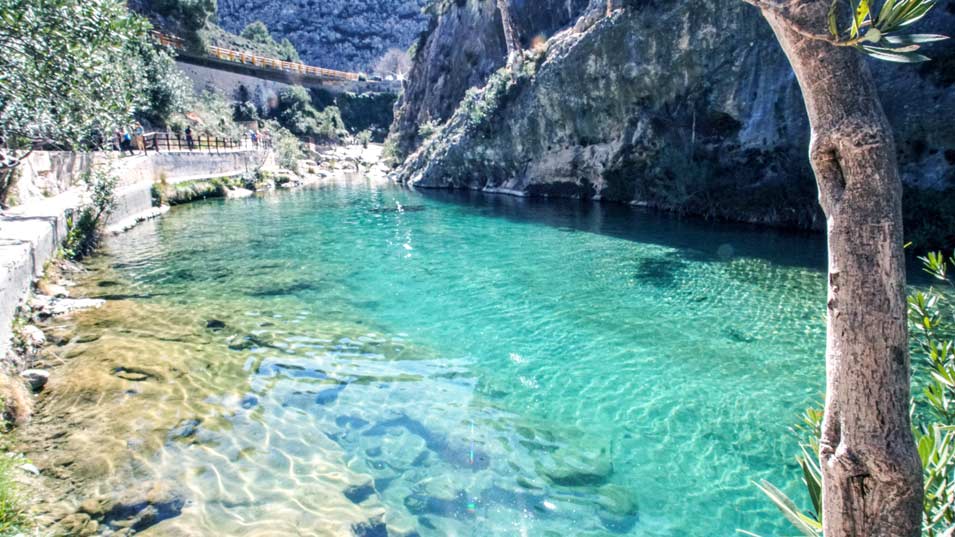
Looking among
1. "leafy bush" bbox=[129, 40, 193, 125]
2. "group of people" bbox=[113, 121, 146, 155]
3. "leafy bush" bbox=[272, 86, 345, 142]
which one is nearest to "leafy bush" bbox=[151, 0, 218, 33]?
"leafy bush" bbox=[272, 86, 345, 142]

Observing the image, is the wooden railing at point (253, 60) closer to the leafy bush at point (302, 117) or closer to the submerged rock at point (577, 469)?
the leafy bush at point (302, 117)

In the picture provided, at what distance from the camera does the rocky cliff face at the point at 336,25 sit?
112 metres

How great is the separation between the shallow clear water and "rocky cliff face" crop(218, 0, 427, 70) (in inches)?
4267

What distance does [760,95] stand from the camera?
23.5 m

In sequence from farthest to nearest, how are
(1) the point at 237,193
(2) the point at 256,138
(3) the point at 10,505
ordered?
(2) the point at 256,138 < (1) the point at 237,193 < (3) the point at 10,505

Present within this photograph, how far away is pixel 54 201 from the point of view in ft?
58.1

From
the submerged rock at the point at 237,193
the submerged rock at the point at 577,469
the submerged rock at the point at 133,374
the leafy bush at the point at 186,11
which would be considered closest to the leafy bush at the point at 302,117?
the leafy bush at the point at 186,11

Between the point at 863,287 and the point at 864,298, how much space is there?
1.7 inches

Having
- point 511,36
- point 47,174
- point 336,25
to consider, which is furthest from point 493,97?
point 336,25

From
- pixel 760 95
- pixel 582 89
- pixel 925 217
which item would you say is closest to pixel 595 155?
pixel 582 89

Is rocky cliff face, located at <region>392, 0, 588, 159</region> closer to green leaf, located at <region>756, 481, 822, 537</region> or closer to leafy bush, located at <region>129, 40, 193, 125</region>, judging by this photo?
leafy bush, located at <region>129, 40, 193, 125</region>

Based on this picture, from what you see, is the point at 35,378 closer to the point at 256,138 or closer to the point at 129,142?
the point at 129,142

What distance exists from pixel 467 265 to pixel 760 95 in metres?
→ 17.1

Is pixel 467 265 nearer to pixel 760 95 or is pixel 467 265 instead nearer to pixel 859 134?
pixel 859 134
